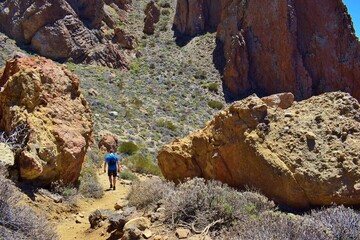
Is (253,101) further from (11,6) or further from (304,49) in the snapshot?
(11,6)

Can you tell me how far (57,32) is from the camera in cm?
3134

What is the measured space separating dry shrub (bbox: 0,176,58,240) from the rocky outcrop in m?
37.7

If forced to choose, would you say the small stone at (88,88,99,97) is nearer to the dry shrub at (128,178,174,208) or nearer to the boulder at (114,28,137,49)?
the boulder at (114,28,137,49)

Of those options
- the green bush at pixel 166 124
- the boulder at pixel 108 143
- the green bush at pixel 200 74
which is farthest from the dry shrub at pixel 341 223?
the green bush at pixel 200 74

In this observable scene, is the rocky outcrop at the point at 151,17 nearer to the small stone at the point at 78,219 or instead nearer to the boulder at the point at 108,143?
the boulder at the point at 108,143

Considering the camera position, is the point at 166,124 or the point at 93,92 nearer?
the point at 166,124

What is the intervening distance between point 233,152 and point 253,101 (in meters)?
1.04

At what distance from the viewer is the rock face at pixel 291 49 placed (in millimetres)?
31875

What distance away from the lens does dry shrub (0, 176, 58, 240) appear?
436cm

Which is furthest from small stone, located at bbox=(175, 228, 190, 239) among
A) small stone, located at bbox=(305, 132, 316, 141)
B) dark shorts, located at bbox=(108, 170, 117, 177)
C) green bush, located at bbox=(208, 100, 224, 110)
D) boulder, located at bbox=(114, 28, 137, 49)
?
boulder, located at bbox=(114, 28, 137, 49)

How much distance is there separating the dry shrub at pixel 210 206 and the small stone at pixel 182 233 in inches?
4.2

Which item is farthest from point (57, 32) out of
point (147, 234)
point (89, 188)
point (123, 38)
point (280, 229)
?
point (280, 229)

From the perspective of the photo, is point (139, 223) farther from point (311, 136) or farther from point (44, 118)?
point (44, 118)

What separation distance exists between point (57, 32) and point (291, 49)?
19696mm
